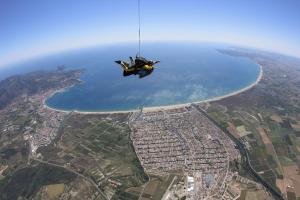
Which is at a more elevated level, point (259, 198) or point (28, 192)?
point (259, 198)

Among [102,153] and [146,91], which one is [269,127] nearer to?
[102,153]

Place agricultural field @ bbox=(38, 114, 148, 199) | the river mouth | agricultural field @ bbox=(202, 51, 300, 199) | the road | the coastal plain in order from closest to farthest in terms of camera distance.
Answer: the road → the coastal plain → agricultural field @ bbox=(38, 114, 148, 199) → agricultural field @ bbox=(202, 51, 300, 199) → the river mouth

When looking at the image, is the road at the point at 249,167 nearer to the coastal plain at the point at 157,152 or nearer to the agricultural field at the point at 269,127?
the coastal plain at the point at 157,152

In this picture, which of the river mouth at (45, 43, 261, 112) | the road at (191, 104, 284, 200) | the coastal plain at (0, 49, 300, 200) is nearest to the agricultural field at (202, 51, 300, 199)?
the coastal plain at (0, 49, 300, 200)

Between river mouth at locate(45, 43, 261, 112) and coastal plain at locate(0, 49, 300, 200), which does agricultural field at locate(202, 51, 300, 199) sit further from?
river mouth at locate(45, 43, 261, 112)

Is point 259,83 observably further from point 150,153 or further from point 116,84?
point 150,153

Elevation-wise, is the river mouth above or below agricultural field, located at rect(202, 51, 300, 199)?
below

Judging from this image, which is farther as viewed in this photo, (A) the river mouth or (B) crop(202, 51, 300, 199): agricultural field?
(A) the river mouth

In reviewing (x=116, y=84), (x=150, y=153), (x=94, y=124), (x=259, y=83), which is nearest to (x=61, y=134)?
(x=94, y=124)

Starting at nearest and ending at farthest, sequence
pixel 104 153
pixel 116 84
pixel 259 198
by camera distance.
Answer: pixel 259 198 → pixel 104 153 → pixel 116 84

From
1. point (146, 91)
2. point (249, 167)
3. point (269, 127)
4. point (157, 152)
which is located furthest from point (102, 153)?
point (146, 91)

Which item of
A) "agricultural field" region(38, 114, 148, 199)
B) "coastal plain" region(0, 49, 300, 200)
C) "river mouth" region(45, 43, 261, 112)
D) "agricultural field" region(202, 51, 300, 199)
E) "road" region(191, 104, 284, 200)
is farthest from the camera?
"river mouth" region(45, 43, 261, 112)
